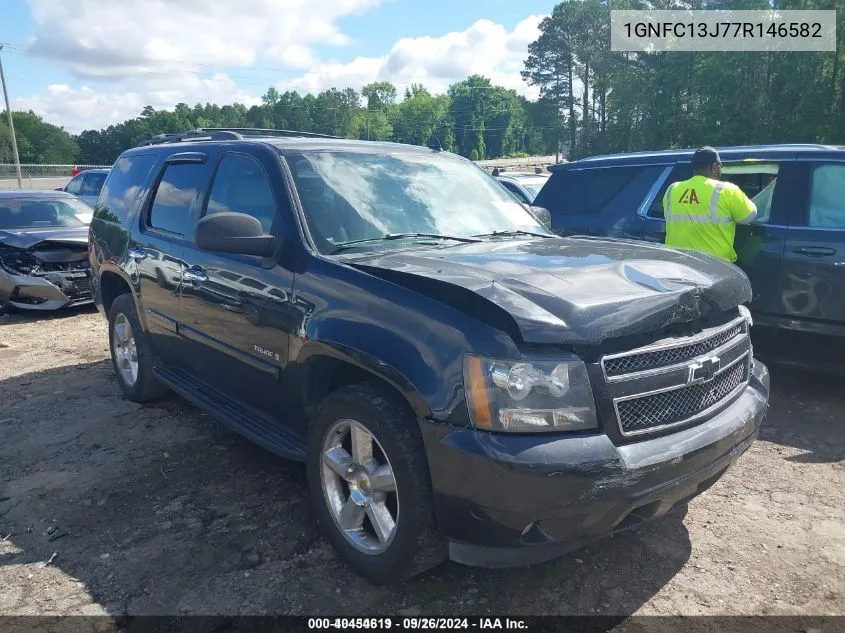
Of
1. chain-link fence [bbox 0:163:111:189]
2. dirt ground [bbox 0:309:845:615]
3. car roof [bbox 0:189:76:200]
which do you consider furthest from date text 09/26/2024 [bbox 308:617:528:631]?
chain-link fence [bbox 0:163:111:189]

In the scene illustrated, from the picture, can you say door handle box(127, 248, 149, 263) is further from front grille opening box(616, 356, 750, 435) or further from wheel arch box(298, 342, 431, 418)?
front grille opening box(616, 356, 750, 435)

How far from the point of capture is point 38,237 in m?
8.78

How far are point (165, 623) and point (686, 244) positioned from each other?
469 centimetres

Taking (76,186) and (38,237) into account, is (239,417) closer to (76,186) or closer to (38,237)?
(38,237)

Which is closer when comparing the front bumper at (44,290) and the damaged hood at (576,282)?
the damaged hood at (576,282)

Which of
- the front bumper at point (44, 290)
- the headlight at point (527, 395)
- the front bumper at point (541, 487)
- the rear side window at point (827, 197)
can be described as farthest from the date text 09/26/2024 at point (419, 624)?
the front bumper at point (44, 290)

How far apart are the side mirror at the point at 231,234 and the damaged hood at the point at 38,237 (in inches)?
262

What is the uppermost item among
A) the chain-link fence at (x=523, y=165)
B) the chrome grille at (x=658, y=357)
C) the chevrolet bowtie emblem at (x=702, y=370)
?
the chain-link fence at (x=523, y=165)

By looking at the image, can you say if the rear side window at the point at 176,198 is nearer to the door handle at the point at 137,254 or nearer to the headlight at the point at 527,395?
the door handle at the point at 137,254

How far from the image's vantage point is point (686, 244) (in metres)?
5.51

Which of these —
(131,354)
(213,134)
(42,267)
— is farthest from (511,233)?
(42,267)

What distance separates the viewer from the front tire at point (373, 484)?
2.55 meters

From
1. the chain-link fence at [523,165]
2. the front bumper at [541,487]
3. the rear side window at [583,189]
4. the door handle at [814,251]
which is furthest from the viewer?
the chain-link fence at [523,165]

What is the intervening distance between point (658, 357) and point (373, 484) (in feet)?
4.17
